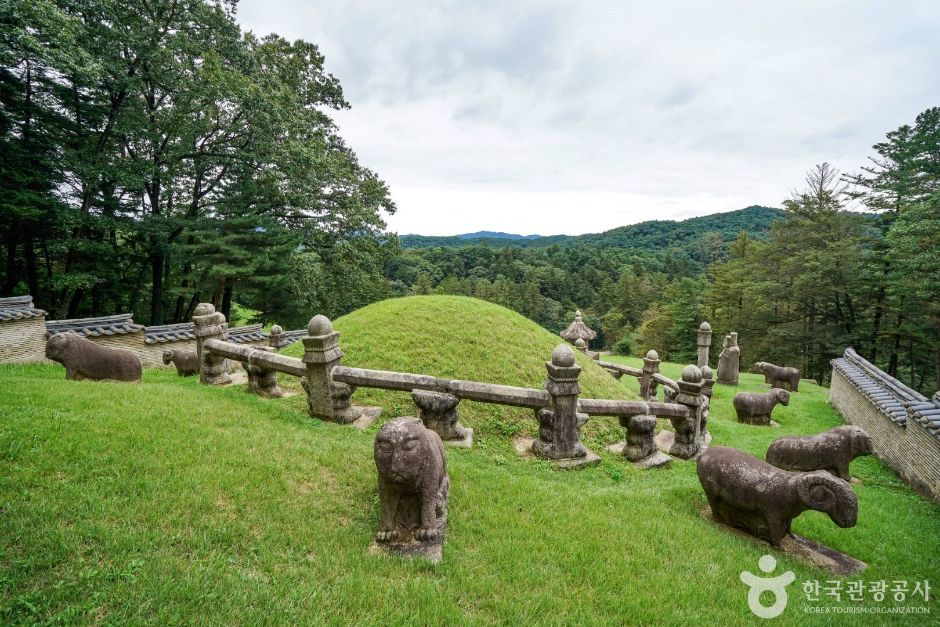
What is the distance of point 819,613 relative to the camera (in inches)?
162

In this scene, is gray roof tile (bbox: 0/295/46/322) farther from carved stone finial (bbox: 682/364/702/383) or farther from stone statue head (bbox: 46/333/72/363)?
carved stone finial (bbox: 682/364/702/383)

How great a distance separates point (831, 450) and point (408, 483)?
8.40 m

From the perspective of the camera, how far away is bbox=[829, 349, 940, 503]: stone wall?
8.54 metres

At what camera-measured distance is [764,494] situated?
5.18 metres

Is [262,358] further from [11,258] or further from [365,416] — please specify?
[11,258]

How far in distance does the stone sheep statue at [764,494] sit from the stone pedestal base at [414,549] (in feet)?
13.4

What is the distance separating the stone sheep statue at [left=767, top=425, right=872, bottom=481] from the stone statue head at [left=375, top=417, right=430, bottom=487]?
790 centimetres

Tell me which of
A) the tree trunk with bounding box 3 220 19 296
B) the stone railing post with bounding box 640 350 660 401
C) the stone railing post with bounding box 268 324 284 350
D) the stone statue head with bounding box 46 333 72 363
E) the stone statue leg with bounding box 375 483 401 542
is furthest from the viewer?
the tree trunk with bounding box 3 220 19 296

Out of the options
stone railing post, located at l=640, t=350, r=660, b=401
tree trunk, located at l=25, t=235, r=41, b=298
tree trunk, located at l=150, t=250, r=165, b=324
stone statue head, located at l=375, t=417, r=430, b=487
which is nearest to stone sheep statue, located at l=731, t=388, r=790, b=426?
stone railing post, located at l=640, t=350, r=660, b=401

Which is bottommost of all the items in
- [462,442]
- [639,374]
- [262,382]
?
[639,374]

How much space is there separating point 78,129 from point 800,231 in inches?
1794

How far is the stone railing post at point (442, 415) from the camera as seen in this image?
7.10 m

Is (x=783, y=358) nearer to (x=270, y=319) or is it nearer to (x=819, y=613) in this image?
(x=819, y=613)

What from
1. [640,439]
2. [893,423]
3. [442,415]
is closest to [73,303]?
[442,415]
